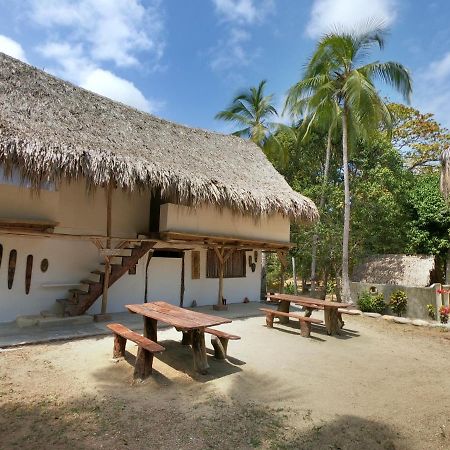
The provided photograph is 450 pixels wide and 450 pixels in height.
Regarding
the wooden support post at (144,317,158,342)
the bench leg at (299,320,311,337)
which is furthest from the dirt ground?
the bench leg at (299,320,311,337)

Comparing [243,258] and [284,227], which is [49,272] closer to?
[243,258]

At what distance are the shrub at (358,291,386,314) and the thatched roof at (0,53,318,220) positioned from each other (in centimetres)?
300

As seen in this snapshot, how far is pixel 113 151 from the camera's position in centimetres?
783

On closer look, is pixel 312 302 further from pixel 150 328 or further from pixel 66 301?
pixel 66 301

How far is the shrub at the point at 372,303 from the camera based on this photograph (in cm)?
1084

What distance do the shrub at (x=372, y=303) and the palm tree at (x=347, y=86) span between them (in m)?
0.92

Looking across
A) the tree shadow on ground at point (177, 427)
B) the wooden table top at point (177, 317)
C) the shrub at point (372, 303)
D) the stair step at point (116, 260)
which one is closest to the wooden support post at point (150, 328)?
the wooden table top at point (177, 317)

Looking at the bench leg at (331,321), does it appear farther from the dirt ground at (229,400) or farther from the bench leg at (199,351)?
the bench leg at (199,351)

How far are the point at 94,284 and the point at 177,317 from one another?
3616 millimetres

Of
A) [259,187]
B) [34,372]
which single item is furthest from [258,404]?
[259,187]

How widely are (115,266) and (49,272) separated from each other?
142 cm

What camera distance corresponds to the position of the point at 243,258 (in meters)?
12.2

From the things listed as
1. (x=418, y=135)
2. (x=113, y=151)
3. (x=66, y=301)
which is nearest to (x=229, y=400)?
(x=66, y=301)

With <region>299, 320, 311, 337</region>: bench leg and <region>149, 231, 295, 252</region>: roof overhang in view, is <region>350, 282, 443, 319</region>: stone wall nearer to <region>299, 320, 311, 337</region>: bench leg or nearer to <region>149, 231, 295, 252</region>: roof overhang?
<region>149, 231, 295, 252</region>: roof overhang
